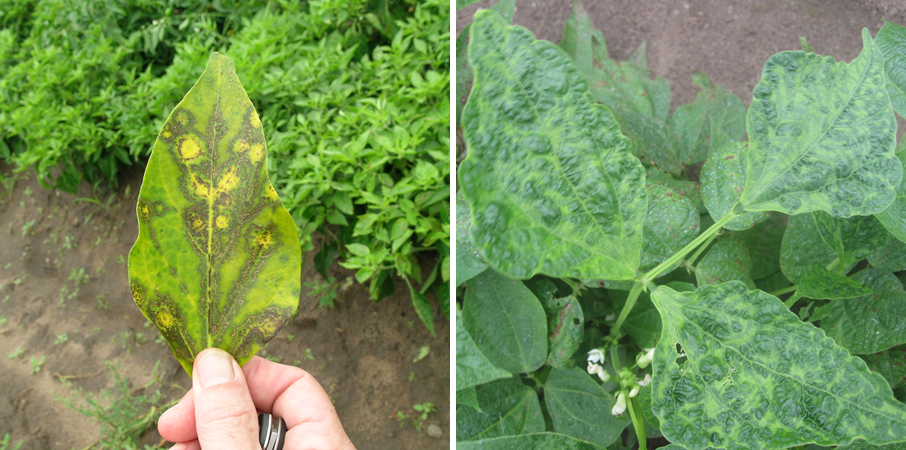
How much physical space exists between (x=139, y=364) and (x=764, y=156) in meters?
2.03

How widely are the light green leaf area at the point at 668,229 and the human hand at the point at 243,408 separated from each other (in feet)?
1.75

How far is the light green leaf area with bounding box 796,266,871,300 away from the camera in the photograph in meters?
0.62

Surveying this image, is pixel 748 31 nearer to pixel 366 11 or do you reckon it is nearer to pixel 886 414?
pixel 886 414

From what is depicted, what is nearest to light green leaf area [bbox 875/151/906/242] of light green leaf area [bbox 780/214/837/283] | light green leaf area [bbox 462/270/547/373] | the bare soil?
light green leaf area [bbox 780/214/837/283]

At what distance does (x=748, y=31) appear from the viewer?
3.72 feet

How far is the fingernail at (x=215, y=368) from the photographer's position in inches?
25.4

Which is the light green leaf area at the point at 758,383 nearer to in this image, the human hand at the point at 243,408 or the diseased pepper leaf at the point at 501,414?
the diseased pepper leaf at the point at 501,414

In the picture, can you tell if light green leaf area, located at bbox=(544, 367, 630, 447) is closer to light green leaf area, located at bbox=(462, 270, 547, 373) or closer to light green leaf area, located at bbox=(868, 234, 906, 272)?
light green leaf area, located at bbox=(462, 270, 547, 373)

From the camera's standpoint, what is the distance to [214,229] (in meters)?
0.59

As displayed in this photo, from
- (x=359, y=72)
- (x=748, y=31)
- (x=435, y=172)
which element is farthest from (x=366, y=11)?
(x=748, y=31)

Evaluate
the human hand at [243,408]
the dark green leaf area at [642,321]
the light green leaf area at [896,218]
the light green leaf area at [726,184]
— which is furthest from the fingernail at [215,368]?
the light green leaf area at [896,218]

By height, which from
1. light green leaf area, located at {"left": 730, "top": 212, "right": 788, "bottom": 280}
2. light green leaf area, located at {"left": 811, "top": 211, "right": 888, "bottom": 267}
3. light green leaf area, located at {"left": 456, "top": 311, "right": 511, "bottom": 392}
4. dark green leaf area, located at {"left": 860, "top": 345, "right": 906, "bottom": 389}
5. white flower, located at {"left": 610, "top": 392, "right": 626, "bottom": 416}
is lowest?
light green leaf area, located at {"left": 456, "top": 311, "right": 511, "bottom": 392}

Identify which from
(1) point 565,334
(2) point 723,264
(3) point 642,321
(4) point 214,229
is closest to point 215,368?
(4) point 214,229

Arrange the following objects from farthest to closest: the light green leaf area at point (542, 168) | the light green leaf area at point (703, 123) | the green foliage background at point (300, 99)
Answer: the green foliage background at point (300, 99), the light green leaf area at point (703, 123), the light green leaf area at point (542, 168)
